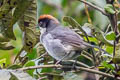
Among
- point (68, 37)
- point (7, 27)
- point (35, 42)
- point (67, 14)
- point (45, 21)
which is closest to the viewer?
point (7, 27)

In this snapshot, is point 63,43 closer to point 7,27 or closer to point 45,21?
point 45,21

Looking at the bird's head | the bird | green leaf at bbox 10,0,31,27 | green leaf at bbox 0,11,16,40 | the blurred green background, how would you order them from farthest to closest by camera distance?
the blurred green background, the bird's head, the bird, green leaf at bbox 0,11,16,40, green leaf at bbox 10,0,31,27

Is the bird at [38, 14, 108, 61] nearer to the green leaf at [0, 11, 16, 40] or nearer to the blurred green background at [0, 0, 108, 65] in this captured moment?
the blurred green background at [0, 0, 108, 65]

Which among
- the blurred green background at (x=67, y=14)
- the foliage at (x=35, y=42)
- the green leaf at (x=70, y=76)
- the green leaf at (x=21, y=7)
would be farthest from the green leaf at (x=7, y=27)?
the blurred green background at (x=67, y=14)

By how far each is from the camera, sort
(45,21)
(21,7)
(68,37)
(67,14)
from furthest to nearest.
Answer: (67,14) → (45,21) → (68,37) → (21,7)

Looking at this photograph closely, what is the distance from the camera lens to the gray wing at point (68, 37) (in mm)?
2381

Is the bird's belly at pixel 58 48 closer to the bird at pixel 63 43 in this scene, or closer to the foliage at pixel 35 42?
the bird at pixel 63 43

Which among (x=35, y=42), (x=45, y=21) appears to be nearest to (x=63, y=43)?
(x=45, y=21)

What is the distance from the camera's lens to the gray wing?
2381 millimetres

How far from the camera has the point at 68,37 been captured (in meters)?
2.54

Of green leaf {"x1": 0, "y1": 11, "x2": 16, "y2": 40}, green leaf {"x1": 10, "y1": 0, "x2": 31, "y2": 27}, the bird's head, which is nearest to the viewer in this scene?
green leaf {"x1": 10, "y1": 0, "x2": 31, "y2": 27}

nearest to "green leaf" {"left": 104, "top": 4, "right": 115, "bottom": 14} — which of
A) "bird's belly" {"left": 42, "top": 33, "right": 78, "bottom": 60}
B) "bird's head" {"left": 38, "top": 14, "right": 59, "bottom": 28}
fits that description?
"bird's belly" {"left": 42, "top": 33, "right": 78, "bottom": 60}

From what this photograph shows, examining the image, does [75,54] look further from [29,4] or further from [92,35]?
[29,4]

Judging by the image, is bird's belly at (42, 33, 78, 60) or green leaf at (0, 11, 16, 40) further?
bird's belly at (42, 33, 78, 60)
